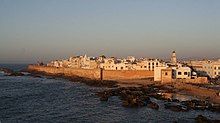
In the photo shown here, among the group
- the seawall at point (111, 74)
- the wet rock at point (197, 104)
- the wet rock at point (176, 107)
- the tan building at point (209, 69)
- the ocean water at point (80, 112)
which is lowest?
the ocean water at point (80, 112)

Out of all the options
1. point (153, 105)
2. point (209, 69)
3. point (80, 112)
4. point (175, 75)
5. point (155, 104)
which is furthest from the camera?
point (209, 69)

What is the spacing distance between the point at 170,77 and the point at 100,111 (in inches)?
1030

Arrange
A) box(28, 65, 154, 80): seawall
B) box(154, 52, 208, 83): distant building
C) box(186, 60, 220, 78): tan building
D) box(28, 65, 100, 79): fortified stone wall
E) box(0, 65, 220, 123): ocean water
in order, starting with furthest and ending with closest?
box(28, 65, 100, 79): fortified stone wall
box(28, 65, 154, 80): seawall
box(186, 60, 220, 78): tan building
box(154, 52, 208, 83): distant building
box(0, 65, 220, 123): ocean water

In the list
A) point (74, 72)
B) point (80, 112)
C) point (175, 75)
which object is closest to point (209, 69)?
point (175, 75)

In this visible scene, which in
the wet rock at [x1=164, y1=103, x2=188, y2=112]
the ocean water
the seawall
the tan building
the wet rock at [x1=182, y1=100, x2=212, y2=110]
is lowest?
the ocean water

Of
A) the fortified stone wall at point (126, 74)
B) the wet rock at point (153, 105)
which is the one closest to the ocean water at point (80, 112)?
the wet rock at point (153, 105)

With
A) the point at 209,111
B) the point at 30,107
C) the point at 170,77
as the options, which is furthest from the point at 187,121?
the point at 170,77

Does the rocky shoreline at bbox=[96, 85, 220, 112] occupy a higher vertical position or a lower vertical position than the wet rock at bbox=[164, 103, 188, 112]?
higher

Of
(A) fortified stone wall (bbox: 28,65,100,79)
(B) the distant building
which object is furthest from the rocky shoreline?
(A) fortified stone wall (bbox: 28,65,100,79)

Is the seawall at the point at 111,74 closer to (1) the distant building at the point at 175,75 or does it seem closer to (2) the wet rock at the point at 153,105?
(1) the distant building at the point at 175,75

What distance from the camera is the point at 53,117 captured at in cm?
3325

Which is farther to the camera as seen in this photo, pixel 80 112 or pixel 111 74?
pixel 111 74

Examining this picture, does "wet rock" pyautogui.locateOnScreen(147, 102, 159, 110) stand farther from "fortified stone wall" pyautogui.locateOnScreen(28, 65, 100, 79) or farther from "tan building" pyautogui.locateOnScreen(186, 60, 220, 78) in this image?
"fortified stone wall" pyautogui.locateOnScreen(28, 65, 100, 79)

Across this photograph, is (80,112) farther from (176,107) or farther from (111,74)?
(111,74)
